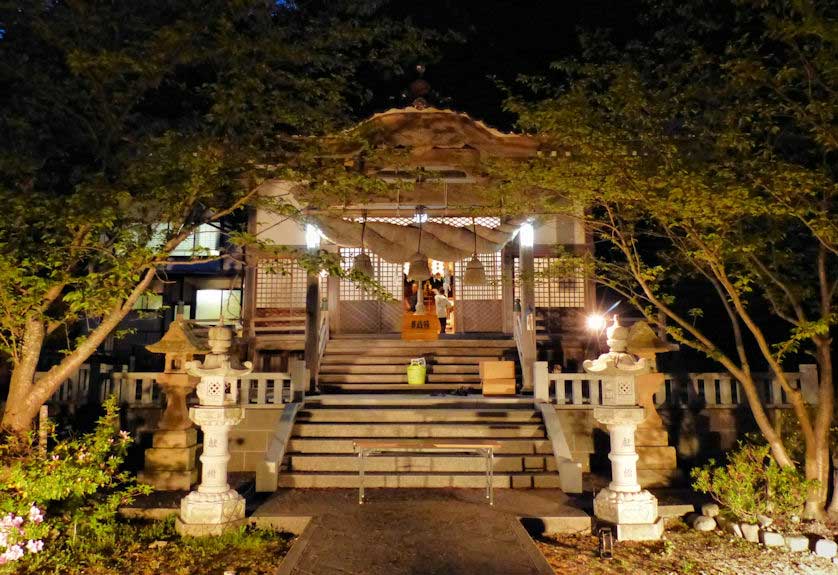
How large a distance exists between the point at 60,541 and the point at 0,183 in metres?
4.33

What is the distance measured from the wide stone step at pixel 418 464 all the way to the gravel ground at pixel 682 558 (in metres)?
2.16

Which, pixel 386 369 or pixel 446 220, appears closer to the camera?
pixel 386 369

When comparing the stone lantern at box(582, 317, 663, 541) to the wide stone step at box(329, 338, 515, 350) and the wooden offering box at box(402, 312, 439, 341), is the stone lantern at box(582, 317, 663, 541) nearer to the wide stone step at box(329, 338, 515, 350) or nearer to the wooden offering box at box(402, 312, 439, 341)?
the wide stone step at box(329, 338, 515, 350)

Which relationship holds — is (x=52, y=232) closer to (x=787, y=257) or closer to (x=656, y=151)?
(x=656, y=151)

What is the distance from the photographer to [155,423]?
1055cm

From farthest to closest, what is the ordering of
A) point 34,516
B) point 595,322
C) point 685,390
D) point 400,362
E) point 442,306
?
point 442,306
point 400,362
point 595,322
point 685,390
point 34,516

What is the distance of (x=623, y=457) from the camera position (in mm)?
7242

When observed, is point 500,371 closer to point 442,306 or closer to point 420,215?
point 420,215

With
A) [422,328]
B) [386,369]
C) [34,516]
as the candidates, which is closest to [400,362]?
[386,369]

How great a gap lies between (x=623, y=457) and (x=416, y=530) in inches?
111

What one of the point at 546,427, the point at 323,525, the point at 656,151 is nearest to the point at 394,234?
the point at 546,427

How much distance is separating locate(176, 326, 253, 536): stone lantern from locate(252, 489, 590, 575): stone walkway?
19.3 inches

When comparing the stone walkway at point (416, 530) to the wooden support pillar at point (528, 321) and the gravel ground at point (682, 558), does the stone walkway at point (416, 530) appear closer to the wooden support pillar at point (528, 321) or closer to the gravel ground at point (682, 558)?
the gravel ground at point (682, 558)

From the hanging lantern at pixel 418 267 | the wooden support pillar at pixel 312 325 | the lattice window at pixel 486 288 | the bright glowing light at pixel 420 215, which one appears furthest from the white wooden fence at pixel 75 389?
the lattice window at pixel 486 288
